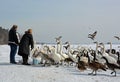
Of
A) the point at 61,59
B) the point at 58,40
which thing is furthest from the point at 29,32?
the point at 58,40

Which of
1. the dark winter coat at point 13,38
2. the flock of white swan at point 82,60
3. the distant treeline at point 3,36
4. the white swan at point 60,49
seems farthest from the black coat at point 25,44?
the distant treeline at point 3,36

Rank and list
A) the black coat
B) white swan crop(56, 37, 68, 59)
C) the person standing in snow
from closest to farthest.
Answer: the black coat, the person standing in snow, white swan crop(56, 37, 68, 59)

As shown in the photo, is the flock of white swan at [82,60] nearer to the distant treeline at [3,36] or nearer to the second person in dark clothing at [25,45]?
the second person in dark clothing at [25,45]

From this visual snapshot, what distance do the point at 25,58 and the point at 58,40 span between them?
383cm

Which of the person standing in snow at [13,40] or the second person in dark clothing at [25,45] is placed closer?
the second person in dark clothing at [25,45]

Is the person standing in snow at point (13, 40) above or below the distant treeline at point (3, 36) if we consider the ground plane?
below

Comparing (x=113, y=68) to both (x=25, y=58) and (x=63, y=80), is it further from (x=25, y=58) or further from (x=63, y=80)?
(x=25, y=58)

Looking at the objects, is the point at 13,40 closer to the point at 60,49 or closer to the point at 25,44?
the point at 25,44

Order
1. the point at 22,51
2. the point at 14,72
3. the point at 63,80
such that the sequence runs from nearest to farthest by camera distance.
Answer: the point at 63,80
the point at 14,72
the point at 22,51

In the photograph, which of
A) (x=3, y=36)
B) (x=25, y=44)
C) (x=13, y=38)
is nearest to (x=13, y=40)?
(x=13, y=38)

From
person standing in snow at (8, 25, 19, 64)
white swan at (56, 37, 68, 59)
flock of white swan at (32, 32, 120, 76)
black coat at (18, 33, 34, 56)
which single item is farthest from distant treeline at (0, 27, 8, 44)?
black coat at (18, 33, 34, 56)

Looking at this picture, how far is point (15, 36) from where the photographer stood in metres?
18.9

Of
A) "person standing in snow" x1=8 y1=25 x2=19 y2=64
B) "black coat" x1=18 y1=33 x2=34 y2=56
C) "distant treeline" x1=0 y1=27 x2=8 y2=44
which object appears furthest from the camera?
"distant treeline" x1=0 y1=27 x2=8 y2=44

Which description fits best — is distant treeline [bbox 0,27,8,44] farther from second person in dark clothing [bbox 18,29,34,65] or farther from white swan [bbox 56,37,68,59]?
second person in dark clothing [bbox 18,29,34,65]
